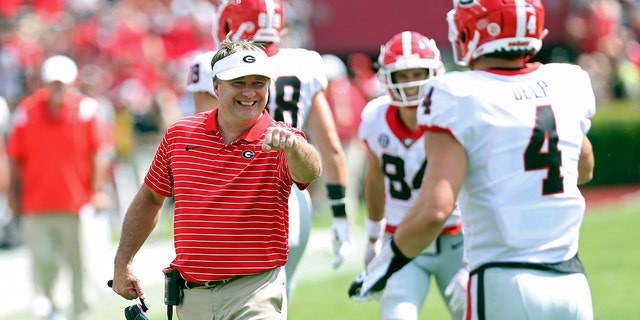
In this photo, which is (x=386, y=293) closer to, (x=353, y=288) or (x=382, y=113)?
(x=382, y=113)

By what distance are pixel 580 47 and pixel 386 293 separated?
15893 millimetres

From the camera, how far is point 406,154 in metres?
6.45

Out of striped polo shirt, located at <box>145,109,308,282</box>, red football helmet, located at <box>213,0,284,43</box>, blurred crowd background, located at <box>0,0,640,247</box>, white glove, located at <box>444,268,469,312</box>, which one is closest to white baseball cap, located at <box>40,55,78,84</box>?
blurred crowd background, located at <box>0,0,640,247</box>

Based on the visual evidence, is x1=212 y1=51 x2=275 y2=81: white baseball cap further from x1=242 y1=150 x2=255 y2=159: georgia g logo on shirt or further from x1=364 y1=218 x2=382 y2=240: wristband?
x1=364 y1=218 x2=382 y2=240: wristband

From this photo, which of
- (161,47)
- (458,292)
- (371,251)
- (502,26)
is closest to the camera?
(502,26)

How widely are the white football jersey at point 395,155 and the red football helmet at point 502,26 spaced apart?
1851 millimetres

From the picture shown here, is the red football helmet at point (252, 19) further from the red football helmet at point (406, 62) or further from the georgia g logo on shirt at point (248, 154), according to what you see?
the georgia g logo on shirt at point (248, 154)

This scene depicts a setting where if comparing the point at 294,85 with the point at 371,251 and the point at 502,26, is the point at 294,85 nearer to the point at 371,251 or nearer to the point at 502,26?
the point at 371,251

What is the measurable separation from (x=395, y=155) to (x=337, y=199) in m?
0.47

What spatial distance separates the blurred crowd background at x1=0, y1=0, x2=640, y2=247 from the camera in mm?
15384

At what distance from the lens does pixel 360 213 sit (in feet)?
55.4

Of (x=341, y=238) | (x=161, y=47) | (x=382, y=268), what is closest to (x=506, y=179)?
(x=382, y=268)

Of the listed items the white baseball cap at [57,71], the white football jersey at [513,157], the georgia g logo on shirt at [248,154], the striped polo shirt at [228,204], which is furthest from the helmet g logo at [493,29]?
the white baseball cap at [57,71]

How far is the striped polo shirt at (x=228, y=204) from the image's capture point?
188 inches
